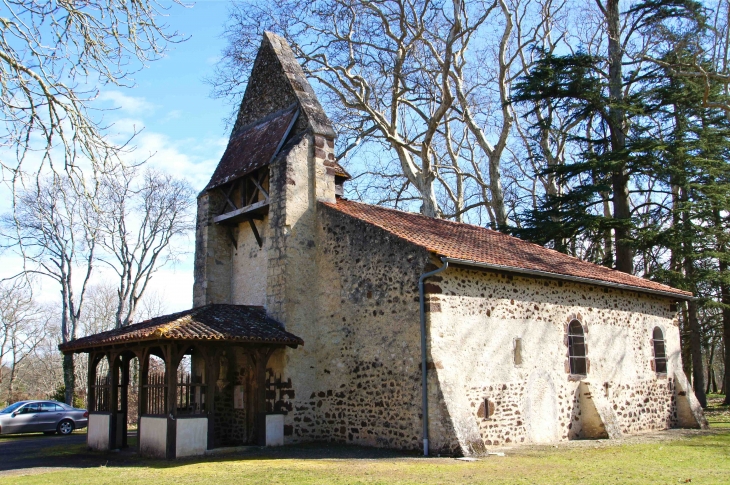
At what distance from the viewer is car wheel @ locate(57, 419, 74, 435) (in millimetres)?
22047

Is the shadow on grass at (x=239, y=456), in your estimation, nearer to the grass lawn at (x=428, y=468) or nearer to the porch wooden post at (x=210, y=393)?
Answer: the grass lawn at (x=428, y=468)

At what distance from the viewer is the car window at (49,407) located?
72.2 ft

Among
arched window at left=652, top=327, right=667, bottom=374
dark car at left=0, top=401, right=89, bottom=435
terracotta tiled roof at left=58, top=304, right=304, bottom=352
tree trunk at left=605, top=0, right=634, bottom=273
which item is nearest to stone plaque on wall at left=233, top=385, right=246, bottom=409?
A: terracotta tiled roof at left=58, top=304, right=304, bottom=352

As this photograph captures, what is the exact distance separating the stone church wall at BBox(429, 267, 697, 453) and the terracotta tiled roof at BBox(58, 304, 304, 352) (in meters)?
3.60

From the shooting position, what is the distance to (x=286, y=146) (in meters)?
16.0

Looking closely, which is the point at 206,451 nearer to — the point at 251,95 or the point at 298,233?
the point at 298,233

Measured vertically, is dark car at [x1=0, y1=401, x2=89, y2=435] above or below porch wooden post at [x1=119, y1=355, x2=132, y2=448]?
below

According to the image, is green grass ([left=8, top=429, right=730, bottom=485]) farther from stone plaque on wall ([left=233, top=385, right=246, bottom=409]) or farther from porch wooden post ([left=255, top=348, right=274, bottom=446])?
stone plaque on wall ([left=233, top=385, right=246, bottom=409])

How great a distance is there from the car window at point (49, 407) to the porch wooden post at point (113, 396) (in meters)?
9.05

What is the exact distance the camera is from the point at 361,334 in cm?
1401

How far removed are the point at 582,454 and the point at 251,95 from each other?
1313cm

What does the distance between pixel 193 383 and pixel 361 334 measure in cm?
361

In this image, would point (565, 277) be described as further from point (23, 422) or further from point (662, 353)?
point (23, 422)

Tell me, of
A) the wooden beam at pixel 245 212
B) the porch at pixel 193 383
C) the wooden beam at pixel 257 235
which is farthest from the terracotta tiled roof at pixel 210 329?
the wooden beam at pixel 245 212
